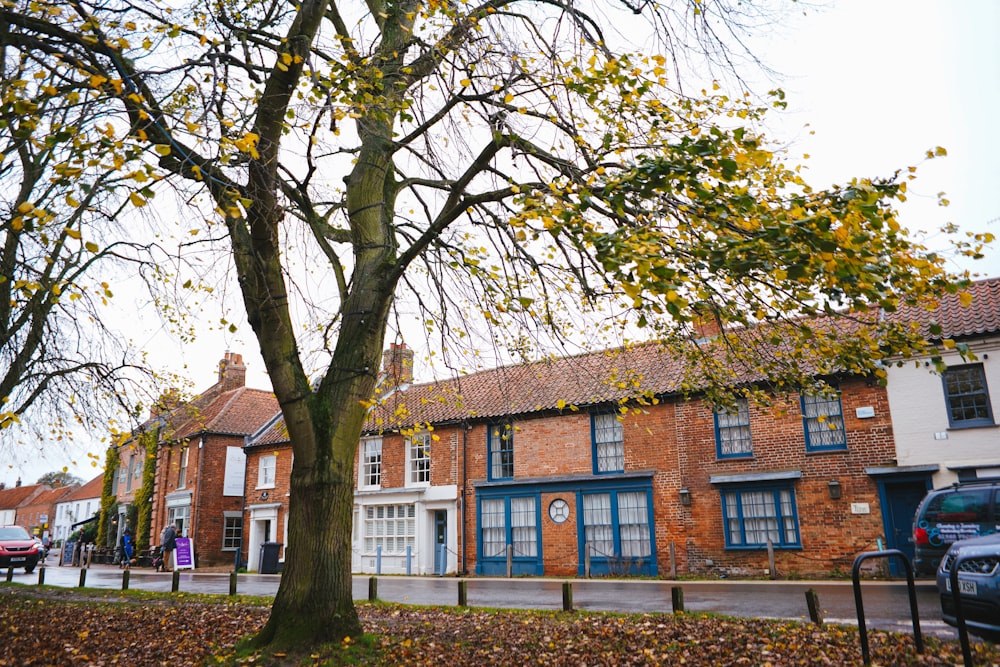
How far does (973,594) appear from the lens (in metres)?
7.36

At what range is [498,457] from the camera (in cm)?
2656

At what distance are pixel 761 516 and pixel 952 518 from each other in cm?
774

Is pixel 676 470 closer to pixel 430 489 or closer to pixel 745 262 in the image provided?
pixel 430 489

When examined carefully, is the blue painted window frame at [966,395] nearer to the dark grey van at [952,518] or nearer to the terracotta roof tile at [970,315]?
the terracotta roof tile at [970,315]

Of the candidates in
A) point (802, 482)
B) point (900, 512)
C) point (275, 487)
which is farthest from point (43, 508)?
point (900, 512)

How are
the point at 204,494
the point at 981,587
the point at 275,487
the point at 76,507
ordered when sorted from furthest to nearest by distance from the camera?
the point at 76,507 < the point at 204,494 < the point at 275,487 < the point at 981,587

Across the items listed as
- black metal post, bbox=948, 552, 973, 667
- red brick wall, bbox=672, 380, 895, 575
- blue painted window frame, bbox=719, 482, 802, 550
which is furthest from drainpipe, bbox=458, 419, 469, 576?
black metal post, bbox=948, 552, 973, 667

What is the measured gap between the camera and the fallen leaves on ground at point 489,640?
25.7ft

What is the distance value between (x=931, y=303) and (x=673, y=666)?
14.7 ft

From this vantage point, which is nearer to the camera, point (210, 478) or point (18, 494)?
point (210, 478)

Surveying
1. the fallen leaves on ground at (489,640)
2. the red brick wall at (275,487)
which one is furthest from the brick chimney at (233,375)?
the fallen leaves on ground at (489,640)

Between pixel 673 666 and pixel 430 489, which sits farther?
pixel 430 489

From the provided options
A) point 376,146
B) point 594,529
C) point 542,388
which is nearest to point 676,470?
point 594,529

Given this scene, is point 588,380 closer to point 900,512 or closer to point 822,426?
point 822,426
